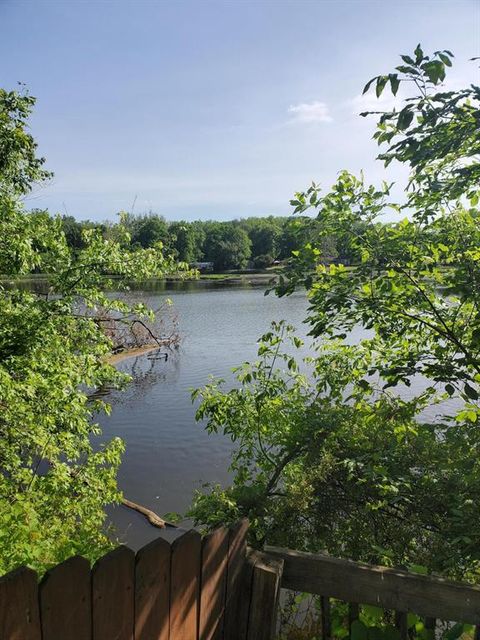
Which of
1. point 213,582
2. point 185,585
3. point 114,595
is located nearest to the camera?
point 114,595

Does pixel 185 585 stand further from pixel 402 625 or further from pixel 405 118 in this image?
pixel 405 118

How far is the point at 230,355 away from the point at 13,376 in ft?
62.0

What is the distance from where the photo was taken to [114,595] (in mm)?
1717

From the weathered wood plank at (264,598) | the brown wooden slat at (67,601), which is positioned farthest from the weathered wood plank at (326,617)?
the brown wooden slat at (67,601)

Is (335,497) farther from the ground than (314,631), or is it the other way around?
(335,497)

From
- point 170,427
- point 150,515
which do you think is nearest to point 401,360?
point 150,515

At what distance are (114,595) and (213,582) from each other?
53 cm

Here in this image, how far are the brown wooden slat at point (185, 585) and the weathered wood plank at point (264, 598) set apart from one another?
0.31 meters

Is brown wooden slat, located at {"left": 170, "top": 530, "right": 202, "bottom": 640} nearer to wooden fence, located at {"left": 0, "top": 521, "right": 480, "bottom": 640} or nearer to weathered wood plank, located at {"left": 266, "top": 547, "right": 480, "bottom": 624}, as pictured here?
wooden fence, located at {"left": 0, "top": 521, "right": 480, "bottom": 640}

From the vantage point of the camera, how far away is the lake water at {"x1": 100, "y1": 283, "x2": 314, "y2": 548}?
35.8 feet

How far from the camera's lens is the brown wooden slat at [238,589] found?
218cm

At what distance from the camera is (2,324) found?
543cm

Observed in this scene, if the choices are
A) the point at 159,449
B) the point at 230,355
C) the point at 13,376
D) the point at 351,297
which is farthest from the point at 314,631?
the point at 230,355

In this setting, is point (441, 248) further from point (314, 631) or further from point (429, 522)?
point (314, 631)
